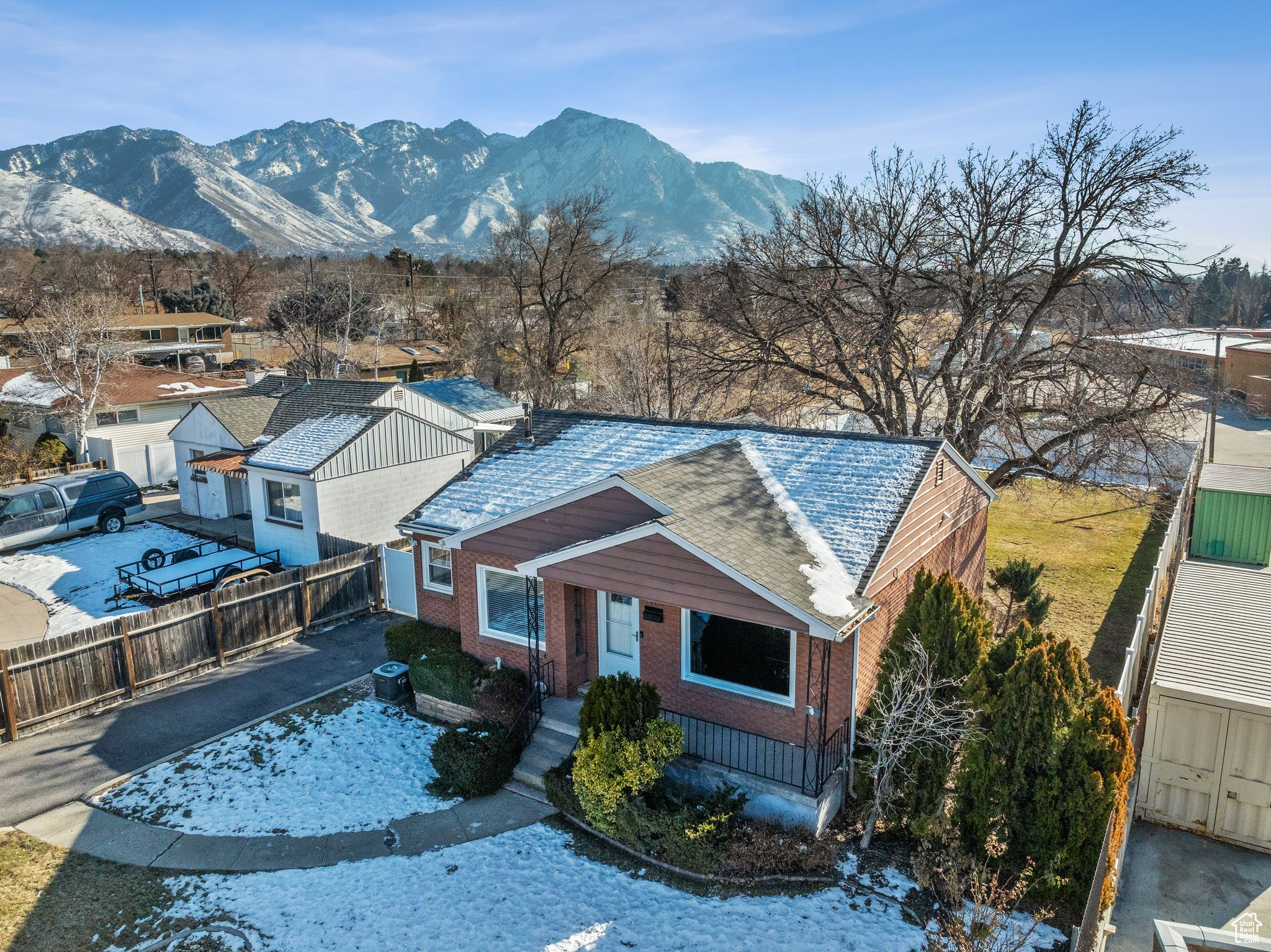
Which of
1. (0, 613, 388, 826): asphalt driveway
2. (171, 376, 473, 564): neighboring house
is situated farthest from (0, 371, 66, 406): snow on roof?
(0, 613, 388, 826): asphalt driveway

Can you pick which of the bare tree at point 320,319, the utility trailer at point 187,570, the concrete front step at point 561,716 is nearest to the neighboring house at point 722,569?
the concrete front step at point 561,716

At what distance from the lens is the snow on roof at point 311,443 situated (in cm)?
2241

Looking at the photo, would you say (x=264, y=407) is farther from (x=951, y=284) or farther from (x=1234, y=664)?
(x=1234, y=664)

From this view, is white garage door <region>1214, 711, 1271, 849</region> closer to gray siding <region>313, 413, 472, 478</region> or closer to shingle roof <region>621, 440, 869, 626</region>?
shingle roof <region>621, 440, 869, 626</region>

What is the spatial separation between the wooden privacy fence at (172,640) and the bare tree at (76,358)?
2092 cm

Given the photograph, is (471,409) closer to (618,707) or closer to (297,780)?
(297,780)

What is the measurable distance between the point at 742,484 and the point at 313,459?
48.3ft

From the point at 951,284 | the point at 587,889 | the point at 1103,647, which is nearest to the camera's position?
the point at 587,889

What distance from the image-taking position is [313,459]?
73.5 feet

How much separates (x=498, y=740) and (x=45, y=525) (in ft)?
73.4

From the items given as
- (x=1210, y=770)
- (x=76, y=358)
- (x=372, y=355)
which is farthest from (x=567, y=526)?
(x=372, y=355)

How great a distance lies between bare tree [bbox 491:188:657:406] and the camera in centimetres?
3875

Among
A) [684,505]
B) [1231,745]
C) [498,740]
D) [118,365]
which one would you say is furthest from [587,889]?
[118,365]

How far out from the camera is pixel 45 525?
25.6 metres
